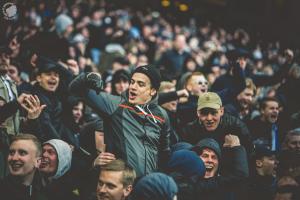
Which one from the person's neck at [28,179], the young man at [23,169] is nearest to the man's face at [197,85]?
the young man at [23,169]

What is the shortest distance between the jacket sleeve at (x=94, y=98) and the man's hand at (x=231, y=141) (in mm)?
1202

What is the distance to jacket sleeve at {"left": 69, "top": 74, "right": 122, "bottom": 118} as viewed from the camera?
14.9 ft

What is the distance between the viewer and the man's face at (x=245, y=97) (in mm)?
7324

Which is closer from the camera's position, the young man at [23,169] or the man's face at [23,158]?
the young man at [23,169]

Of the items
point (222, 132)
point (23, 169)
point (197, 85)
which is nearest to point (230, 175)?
point (222, 132)

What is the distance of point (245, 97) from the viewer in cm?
736

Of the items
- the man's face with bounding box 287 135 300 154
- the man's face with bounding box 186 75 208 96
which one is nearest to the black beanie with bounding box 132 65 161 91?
the man's face with bounding box 287 135 300 154

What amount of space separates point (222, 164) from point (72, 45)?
452cm

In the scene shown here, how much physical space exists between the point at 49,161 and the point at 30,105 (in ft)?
2.04

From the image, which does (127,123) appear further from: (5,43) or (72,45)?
(72,45)

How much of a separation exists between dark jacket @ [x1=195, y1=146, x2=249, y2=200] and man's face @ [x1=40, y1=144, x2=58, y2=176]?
149 cm

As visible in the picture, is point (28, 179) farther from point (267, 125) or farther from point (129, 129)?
point (267, 125)

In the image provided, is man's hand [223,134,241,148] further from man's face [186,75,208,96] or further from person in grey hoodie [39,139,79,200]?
man's face [186,75,208,96]

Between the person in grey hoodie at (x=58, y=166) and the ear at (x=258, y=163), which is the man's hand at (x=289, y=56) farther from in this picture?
the person in grey hoodie at (x=58, y=166)
